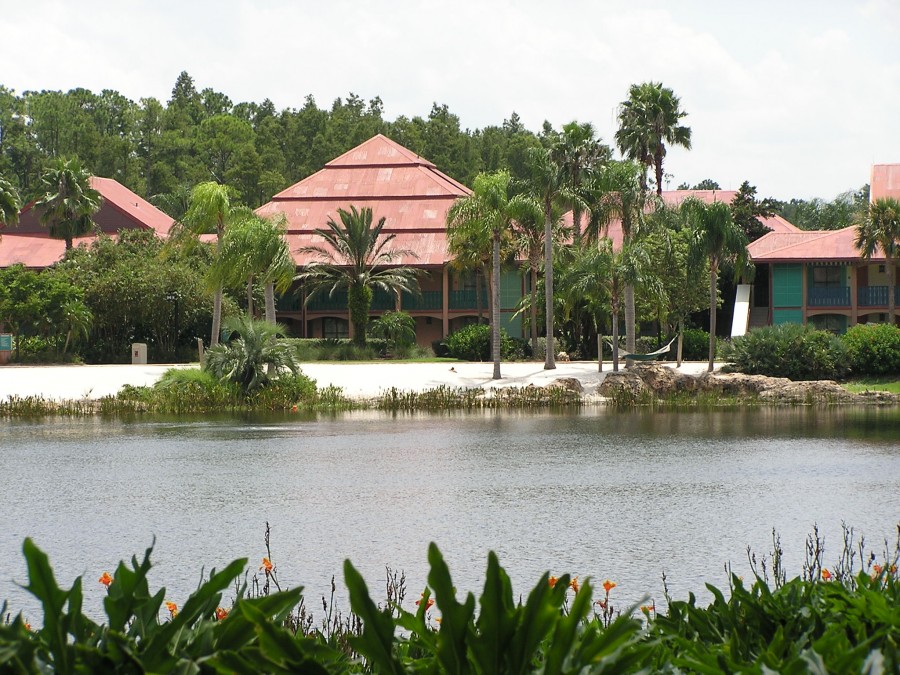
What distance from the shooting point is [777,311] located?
51.6 meters

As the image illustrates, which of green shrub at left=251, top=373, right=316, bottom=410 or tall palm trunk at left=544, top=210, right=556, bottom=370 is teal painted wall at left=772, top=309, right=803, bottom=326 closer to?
tall palm trunk at left=544, top=210, right=556, bottom=370

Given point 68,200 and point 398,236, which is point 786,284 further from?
point 68,200

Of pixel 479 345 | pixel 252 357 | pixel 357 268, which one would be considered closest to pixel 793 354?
pixel 479 345

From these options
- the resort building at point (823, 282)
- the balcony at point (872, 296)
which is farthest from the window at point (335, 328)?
the balcony at point (872, 296)

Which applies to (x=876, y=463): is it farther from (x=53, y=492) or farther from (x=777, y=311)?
(x=777, y=311)

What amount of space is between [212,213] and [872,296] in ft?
90.8

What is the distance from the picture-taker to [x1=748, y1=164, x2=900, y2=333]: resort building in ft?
167

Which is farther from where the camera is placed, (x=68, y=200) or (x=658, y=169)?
(x=658, y=169)

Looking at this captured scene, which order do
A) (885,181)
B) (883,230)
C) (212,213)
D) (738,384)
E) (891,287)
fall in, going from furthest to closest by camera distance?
1. (885,181)
2. (891,287)
3. (883,230)
4. (212,213)
5. (738,384)

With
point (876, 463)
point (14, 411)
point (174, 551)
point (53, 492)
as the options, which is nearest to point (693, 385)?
point (876, 463)

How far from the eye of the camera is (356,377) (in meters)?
38.6

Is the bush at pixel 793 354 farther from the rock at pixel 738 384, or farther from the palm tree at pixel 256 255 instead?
the palm tree at pixel 256 255

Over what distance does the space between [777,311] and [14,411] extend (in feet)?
106

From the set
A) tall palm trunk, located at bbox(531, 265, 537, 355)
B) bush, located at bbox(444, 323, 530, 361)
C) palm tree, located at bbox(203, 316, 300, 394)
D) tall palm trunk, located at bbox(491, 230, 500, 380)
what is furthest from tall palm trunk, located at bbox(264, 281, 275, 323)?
tall palm trunk, located at bbox(531, 265, 537, 355)
